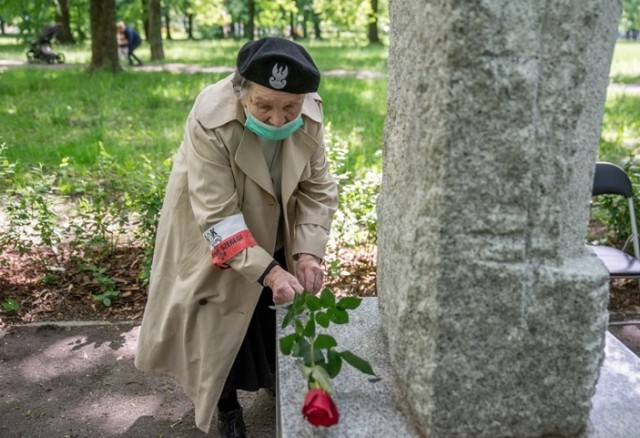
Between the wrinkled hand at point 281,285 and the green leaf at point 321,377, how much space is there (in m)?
0.41

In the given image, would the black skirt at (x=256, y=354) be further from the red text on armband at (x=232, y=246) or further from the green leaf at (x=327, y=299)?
the green leaf at (x=327, y=299)

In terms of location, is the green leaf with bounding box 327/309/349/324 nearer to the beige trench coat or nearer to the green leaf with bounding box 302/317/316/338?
the green leaf with bounding box 302/317/316/338

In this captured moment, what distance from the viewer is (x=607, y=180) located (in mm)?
4188

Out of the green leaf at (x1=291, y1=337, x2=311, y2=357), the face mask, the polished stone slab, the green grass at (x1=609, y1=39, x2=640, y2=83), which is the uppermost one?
the face mask

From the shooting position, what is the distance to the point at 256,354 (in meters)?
2.94

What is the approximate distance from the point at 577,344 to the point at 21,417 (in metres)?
2.70

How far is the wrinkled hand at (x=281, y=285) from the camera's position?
7.32ft

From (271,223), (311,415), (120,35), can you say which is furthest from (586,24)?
(120,35)

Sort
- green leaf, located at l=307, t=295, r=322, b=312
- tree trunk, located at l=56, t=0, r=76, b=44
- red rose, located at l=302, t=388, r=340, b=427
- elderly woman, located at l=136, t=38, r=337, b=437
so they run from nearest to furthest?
red rose, located at l=302, t=388, r=340, b=427 < green leaf, located at l=307, t=295, r=322, b=312 < elderly woman, located at l=136, t=38, r=337, b=437 < tree trunk, located at l=56, t=0, r=76, b=44

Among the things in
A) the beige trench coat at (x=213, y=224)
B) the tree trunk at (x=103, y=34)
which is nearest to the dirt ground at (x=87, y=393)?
the beige trench coat at (x=213, y=224)

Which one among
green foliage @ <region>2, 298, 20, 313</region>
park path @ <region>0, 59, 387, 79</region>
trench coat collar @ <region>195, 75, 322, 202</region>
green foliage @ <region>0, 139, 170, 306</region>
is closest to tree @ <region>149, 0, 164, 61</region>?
park path @ <region>0, 59, 387, 79</region>

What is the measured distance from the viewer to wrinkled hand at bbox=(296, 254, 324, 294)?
2580 mm

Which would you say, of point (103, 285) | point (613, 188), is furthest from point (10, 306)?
point (613, 188)

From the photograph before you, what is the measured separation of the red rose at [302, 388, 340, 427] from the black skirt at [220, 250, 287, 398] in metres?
1.12
